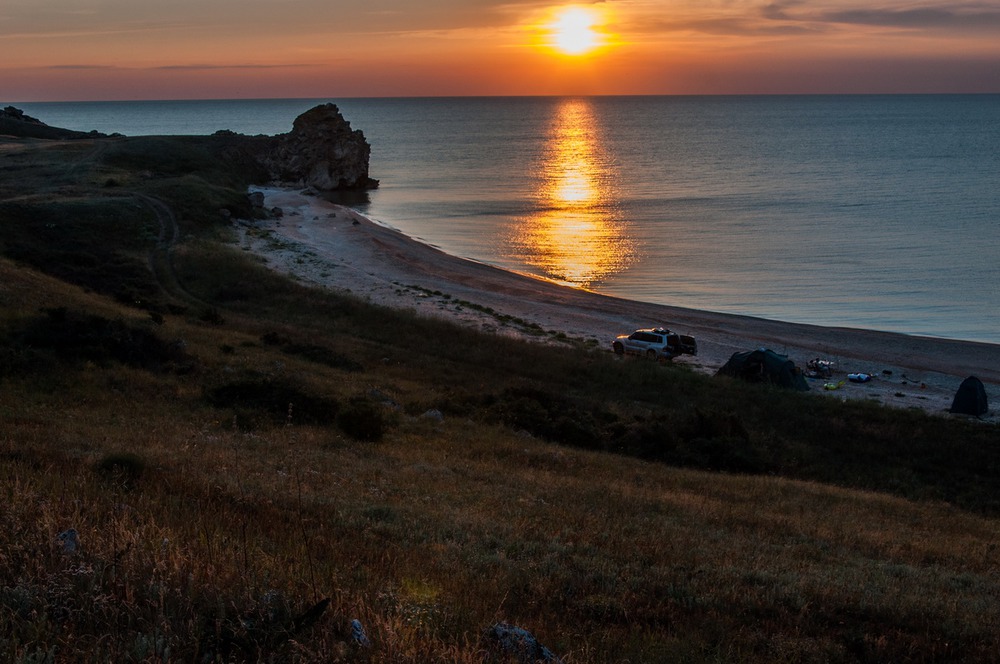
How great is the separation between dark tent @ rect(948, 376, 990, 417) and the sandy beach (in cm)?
48

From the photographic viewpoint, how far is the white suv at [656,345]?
38.5m

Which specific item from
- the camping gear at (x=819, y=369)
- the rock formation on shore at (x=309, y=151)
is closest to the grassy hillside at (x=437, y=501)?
the camping gear at (x=819, y=369)

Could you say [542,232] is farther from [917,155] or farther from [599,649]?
[917,155]

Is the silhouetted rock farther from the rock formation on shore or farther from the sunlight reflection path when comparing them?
the sunlight reflection path

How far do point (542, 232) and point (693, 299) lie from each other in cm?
3094

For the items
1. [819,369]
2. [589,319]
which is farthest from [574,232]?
[819,369]

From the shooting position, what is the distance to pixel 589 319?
48.0 meters

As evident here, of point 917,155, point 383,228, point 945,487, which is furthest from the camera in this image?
point 917,155

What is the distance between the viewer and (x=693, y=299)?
55625mm

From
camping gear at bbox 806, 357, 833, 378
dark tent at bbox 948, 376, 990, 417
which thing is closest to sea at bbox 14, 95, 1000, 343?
camping gear at bbox 806, 357, 833, 378

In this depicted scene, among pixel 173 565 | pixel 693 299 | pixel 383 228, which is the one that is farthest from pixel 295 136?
pixel 173 565

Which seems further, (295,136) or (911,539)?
(295,136)

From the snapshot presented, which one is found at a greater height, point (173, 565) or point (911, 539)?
point (173, 565)

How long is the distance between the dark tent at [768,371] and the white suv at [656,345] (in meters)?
4.28
